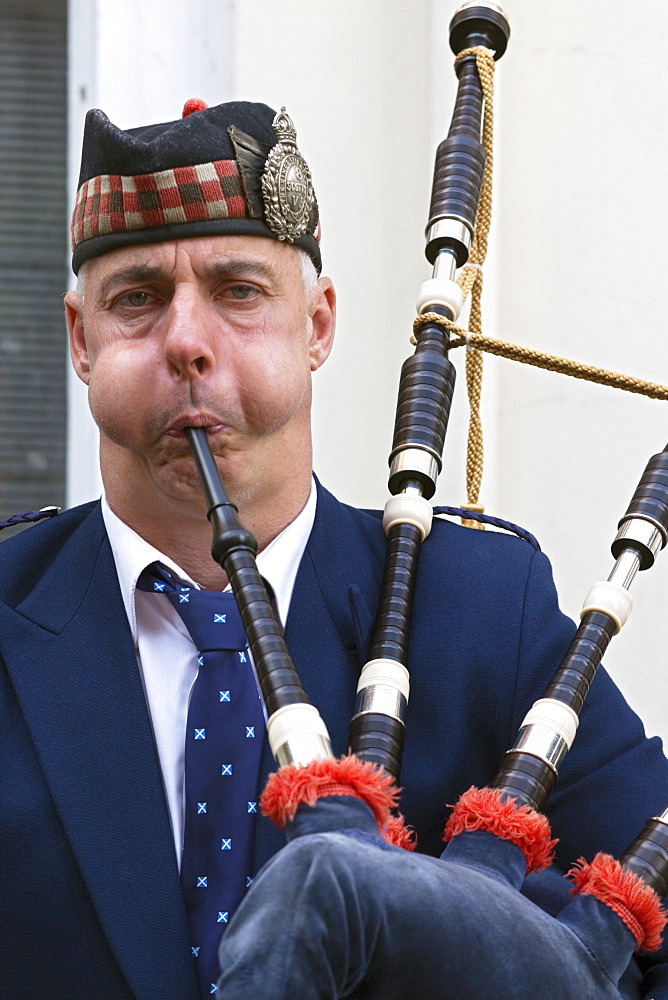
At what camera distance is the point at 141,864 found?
4.91 feet

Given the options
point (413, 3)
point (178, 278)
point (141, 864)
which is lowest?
point (141, 864)

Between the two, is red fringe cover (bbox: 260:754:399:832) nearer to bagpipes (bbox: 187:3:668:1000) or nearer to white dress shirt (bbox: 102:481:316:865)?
bagpipes (bbox: 187:3:668:1000)

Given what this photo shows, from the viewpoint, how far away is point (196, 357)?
5.11ft

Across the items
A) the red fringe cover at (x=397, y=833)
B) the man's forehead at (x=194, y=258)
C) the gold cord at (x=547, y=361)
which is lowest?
the red fringe cover at (x=397, y=833)

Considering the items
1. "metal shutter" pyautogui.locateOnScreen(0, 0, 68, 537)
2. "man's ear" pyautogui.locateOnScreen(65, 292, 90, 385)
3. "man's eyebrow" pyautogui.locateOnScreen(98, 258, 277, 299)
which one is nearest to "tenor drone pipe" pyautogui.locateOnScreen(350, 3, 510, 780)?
"man's eyebrow" pyautogui.locateOnScreen(98, 258, 277, 299)

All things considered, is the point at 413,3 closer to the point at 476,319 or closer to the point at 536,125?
the point at 536,125

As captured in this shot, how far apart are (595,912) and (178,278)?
0.77m

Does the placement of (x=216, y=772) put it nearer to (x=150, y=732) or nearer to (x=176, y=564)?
(x=150, y=732)

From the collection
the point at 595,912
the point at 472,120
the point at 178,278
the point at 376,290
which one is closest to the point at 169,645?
the point at 178,278

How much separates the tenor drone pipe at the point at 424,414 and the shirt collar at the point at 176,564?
12 cm

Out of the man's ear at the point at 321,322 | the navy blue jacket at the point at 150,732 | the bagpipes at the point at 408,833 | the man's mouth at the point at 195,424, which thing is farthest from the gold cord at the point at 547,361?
the man's mouth at the point at 195,424

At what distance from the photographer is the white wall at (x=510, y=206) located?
2.43m

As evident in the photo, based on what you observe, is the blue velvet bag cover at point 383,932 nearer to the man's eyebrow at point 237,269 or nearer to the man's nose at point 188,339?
the man's nose at point 188,339

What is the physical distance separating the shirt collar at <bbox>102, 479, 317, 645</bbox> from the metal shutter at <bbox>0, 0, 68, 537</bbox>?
1.18 metres
